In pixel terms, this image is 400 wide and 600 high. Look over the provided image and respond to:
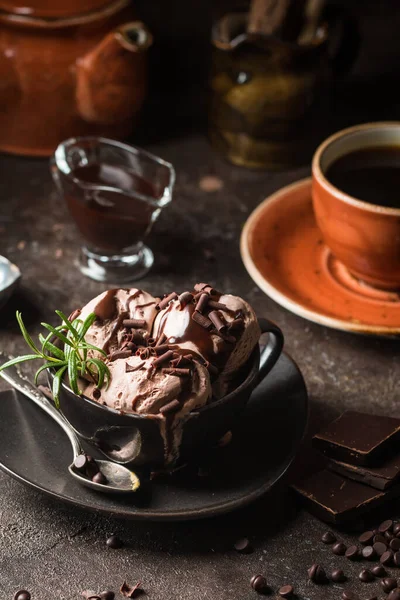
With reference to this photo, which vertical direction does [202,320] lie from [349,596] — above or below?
above

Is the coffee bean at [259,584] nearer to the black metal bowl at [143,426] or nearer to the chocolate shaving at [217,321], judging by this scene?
the black metal bowl at [143,426]

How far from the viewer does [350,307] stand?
163 centimetres

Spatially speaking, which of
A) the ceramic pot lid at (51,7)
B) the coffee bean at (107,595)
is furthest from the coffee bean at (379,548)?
the ceramic pot lid at (51,7)

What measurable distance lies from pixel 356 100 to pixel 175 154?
0.57 meters

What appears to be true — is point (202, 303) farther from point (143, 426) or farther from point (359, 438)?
point (359, 438)

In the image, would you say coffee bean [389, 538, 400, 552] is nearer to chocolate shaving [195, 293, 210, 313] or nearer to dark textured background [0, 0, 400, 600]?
dark textured background [0, 0, 400, 600]

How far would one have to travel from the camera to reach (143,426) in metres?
1.14

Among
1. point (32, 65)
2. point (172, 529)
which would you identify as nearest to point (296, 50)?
point (32, 65)

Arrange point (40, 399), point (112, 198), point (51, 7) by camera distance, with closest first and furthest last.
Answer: point (40, 399) < point (112, 198) < point (51, 7)

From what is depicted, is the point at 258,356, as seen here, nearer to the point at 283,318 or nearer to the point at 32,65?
the point at 283,318

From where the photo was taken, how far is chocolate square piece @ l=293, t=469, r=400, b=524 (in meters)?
1.20

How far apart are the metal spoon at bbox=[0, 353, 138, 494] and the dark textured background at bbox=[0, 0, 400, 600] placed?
7cm

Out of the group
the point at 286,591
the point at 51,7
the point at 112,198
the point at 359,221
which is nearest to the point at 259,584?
the point at 286,591

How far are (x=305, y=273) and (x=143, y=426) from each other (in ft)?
2.24
